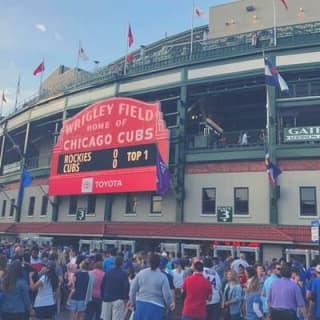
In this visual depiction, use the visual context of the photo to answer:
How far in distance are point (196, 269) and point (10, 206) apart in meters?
32.2

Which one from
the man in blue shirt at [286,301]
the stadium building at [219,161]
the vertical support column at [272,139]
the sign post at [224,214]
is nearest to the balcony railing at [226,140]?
the stadium building at [219,161]

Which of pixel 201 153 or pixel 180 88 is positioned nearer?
pixel 201 153

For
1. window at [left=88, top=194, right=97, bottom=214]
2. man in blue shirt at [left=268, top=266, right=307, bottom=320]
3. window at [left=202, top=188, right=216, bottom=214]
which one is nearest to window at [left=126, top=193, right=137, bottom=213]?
window at [left=88, top=194, right=97, bottom=214]

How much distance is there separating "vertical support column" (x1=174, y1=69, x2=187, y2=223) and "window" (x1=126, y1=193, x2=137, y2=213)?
11.5ft

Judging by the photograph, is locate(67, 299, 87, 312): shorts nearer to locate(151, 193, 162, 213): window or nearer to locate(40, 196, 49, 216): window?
locate(151, 193, 162, 213): window

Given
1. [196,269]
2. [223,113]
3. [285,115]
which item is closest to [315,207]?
[285,115]

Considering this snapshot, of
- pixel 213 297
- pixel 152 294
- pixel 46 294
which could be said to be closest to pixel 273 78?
pixel 213 297

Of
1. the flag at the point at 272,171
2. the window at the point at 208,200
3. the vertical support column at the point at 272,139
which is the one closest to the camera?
the flag at the point at 272,171

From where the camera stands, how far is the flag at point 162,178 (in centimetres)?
2375

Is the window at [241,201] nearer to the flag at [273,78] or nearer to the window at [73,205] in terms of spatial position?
the flag at [273,78]

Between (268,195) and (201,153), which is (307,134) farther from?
(201,153)

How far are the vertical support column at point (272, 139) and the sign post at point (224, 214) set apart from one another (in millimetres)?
2379

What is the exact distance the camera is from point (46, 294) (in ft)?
28.5

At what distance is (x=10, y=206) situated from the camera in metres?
37.1
